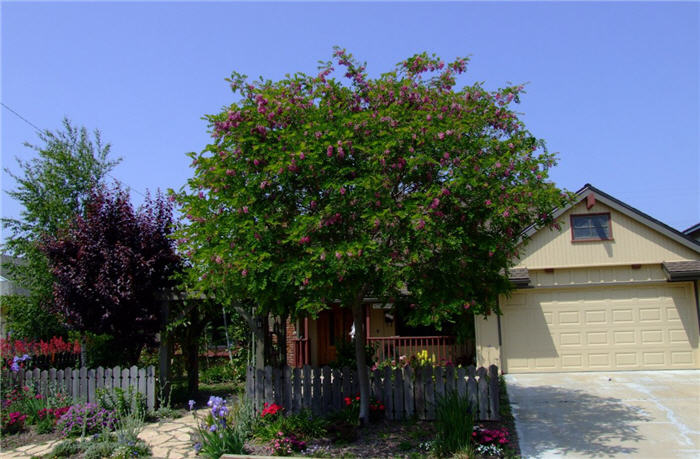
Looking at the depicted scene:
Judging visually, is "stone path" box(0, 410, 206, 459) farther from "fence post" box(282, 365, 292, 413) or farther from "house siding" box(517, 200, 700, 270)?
"house siding" box(517, 200, 700, 270)

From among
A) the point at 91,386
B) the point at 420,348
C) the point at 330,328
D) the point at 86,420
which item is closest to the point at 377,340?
the point at 420,348

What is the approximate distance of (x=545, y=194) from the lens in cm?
734

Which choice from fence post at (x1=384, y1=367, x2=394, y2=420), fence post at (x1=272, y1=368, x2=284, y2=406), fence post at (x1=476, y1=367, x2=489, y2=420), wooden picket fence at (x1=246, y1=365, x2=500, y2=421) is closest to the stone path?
wooden picket fence at (x1=246, y1=365, x2=500, y2=421)

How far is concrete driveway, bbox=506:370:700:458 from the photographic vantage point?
783 centimetres

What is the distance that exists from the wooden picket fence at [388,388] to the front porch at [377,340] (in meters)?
3.91

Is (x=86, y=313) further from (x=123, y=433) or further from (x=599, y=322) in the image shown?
(x=599, y=322)

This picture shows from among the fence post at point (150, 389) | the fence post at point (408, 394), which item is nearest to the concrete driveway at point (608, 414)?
the fence post at point (408, 394)

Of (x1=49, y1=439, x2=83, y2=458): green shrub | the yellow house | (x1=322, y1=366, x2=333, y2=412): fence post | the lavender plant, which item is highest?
the yellow house

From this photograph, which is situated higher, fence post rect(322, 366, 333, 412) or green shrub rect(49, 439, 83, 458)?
fence post rect(322, 366, 333, 412)

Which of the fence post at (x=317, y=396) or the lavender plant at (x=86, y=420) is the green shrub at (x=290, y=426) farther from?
the lavender plant at (x=86, y=420)

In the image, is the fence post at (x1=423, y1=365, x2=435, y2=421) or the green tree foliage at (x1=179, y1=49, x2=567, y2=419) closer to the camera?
the green tree foliage at (x1=179, y1=49, x2=567, y2=419)

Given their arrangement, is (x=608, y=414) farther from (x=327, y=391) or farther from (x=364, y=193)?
(x=364, y=193)

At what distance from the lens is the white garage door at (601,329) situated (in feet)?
46.8

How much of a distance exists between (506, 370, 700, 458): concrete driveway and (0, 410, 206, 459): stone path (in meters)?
5.06
